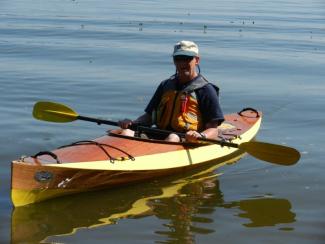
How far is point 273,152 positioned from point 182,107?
3.73ft


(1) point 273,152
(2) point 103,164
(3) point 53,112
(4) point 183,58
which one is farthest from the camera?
(3) point 53,112

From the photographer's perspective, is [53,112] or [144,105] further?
[144,105]

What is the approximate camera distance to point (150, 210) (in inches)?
260

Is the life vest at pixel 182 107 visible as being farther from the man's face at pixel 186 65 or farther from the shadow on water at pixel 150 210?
the shadow on water at pixel 150 210

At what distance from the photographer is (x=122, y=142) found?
7.25m

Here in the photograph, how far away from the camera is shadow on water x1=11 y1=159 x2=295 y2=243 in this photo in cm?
605

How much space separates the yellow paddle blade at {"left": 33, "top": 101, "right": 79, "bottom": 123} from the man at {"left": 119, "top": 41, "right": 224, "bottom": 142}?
87 centimetres

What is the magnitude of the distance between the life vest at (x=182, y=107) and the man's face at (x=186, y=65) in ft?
0.32

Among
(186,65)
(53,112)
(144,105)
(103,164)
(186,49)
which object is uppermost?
(186,49)

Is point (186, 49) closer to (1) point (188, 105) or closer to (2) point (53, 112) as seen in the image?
(1) point (188, 105)

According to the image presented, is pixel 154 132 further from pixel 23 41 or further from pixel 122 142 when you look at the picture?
pixel 23 41

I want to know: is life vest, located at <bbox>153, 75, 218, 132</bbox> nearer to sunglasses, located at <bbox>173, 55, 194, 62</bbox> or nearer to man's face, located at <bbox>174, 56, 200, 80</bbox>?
man's face, located at <bbox>174, 56, 200, 80</bbox>

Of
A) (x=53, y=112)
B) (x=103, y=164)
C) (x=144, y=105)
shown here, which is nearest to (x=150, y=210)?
(x=103, y=164)

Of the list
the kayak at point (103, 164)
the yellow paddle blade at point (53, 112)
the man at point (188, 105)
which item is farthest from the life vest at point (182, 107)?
the yellow paddle blade at point (53, 112)
